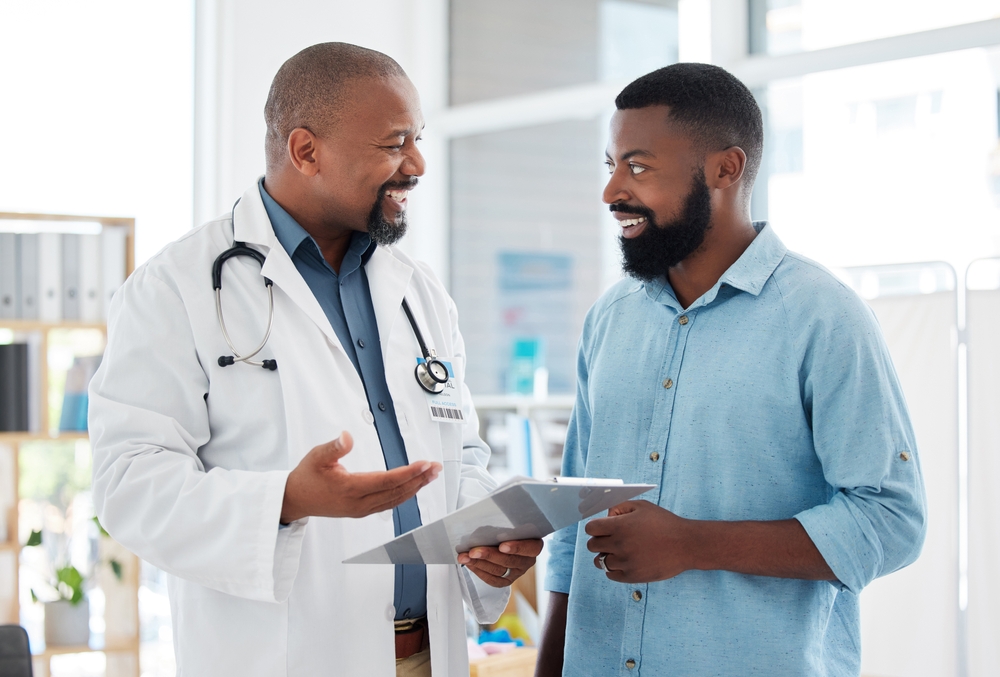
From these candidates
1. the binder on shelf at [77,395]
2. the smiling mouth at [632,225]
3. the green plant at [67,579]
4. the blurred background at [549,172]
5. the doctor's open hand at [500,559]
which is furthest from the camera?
the binder on shelf at [77,395]

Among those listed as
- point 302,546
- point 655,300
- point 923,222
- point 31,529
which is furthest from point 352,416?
point 923,222

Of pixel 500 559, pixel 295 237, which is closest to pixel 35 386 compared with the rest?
pixel 295 237

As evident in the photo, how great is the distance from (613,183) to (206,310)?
755 millimetres

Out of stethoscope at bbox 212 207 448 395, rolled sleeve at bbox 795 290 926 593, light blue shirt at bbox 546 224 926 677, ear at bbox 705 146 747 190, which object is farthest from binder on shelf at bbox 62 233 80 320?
rolled sleeve at bbox 795 290 926 593

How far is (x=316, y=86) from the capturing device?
1.76m

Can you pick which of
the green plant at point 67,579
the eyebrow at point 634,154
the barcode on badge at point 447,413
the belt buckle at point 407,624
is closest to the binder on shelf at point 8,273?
the green plant at point 67,579

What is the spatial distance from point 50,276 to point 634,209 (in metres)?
2.48

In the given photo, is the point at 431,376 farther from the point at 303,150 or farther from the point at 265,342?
the point at 303,150

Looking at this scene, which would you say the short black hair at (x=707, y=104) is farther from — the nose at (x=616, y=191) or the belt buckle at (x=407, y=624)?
the belt buckle at (x=407, y=624)

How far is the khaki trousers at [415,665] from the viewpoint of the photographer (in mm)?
1619

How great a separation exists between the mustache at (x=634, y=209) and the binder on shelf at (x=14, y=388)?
2.45 meters

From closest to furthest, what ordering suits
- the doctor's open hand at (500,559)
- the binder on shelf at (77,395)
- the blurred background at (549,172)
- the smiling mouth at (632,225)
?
the doctor's open hand at (500,559) → the smiling mouth at (632,225) → the blurred background at (549,172) → the binder on shelf at (77,395)

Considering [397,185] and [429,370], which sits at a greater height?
[397,185]

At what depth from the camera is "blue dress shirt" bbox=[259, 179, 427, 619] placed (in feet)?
5.34
